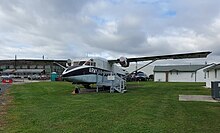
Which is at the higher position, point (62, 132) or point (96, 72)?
point (96, 72)

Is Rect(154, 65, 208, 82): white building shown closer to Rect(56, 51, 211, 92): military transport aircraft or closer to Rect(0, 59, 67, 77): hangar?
Rect(56, 51, 211, 92): military transport aircraft

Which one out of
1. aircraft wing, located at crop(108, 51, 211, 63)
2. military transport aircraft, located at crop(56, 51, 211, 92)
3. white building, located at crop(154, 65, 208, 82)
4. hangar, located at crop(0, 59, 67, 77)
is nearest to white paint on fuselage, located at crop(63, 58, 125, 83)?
military transport aircraft, located at crop(56, 51, 211, 92)

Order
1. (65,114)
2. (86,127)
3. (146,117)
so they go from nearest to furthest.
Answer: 1. (86,127)
2. (146,117)
3. (65,114)

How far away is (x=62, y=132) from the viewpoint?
22.7ft

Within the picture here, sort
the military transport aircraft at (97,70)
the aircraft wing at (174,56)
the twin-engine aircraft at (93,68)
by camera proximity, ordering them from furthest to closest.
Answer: the aircraft wing at (174,56), the military transport aircraft at (97,70), the twin-engine aircraft at (93,68)

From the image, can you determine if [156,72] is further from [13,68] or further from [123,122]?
[13,68]

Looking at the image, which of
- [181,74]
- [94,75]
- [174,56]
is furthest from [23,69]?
[94,75]

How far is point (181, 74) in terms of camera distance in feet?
189

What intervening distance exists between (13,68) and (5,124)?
100890mm

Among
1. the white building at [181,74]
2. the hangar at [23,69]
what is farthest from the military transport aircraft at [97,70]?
the hangar at [23,69]

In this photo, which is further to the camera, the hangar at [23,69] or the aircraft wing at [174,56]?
the hangar at [23,69]

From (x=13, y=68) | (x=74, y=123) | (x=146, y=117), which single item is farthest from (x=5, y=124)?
(x=13, y=68)

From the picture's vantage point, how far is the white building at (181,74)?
5650 centimetres

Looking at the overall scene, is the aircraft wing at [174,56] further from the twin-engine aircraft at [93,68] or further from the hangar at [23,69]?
the hangar at [23,69]
